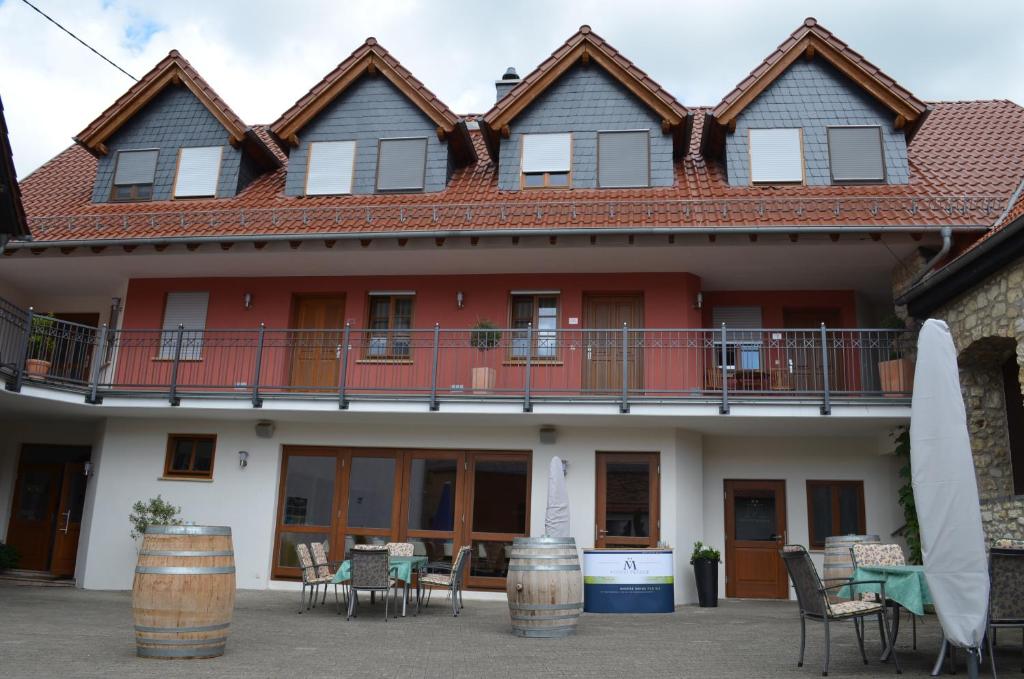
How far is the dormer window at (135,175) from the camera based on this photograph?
54.9ft

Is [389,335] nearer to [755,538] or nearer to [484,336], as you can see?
[484,336]

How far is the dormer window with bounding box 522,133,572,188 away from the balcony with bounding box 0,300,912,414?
272cm

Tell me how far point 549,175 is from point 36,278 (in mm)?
9896

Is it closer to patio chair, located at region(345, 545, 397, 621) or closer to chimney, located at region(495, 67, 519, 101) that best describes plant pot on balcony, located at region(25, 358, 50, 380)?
patio chair, located at region(345, 545, 397, 621)

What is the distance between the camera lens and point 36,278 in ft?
54.3

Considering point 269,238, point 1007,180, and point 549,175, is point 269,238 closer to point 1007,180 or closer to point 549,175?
point 549,175

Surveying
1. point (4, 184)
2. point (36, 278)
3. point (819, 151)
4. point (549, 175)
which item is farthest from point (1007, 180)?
point (36, 278)

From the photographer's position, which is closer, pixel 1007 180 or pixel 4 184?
pixel 4 184

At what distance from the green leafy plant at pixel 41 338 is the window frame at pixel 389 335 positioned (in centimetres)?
497

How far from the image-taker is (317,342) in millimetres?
15375

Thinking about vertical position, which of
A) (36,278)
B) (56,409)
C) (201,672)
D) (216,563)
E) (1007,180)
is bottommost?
(201,672)

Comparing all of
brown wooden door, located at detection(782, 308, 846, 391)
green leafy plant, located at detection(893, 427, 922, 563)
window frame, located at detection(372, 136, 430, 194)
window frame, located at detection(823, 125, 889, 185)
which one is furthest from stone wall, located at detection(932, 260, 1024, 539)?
window frame, located at detection(372, 136, 430, 194)

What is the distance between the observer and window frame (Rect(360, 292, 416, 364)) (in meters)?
14.9

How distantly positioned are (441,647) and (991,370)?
26.5 feet
